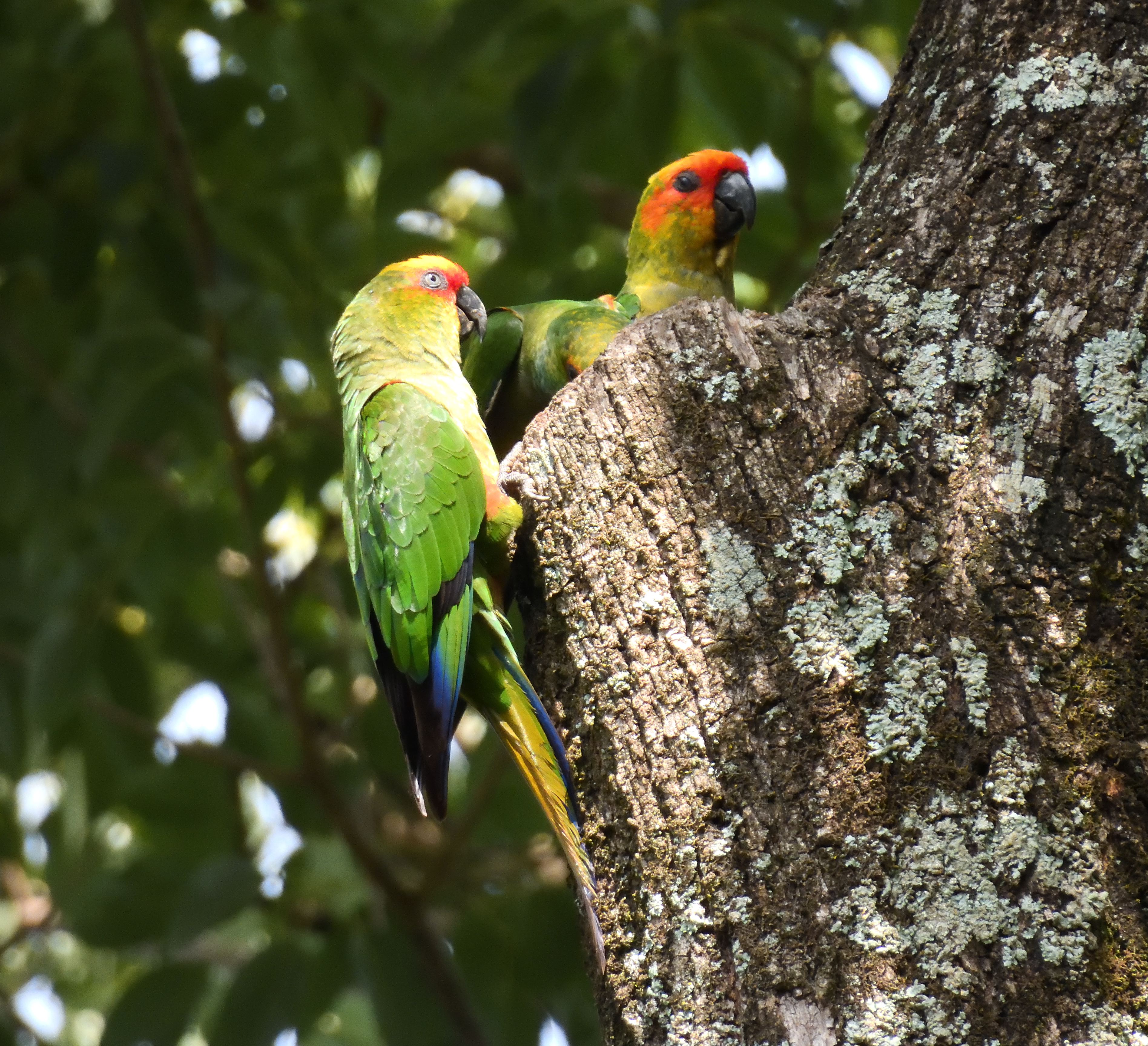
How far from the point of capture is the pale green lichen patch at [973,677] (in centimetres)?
133

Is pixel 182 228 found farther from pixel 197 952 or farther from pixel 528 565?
pixel 197 952

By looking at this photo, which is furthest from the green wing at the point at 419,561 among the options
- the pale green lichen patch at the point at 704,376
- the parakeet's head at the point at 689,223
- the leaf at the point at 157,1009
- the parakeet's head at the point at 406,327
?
the leaf at the point at 157,1009

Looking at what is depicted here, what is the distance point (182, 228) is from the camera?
363 centimetres

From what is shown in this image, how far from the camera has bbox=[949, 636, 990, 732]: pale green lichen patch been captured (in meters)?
1.33

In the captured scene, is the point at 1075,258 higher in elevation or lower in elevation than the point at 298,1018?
higher

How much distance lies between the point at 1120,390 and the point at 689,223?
185 cm

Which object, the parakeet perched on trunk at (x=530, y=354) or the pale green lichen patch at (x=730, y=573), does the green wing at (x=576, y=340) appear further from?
the pale green lichen patch at (x=730, y=573)

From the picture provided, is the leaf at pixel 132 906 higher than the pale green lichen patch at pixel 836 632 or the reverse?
higher

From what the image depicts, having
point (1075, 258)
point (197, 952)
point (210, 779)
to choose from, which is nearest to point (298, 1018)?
point (210, 779)

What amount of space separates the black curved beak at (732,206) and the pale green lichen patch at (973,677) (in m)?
2.04

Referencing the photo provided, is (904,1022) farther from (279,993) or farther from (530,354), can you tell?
(279,993)

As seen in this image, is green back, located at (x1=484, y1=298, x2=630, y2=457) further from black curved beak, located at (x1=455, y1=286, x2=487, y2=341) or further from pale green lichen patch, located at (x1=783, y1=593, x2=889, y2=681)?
pale green lichen patch, located at (x1=783, y1=593, x2=889, y2=681)

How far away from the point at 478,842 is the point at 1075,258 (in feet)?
9.37

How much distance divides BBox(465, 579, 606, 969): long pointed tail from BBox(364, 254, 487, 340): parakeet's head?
934 millimetres
